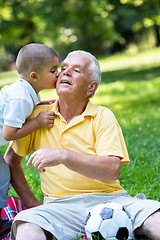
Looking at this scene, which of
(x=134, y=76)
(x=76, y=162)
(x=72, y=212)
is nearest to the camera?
(x=76, y=162)

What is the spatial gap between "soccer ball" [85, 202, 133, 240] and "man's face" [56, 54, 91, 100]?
939 millimetres

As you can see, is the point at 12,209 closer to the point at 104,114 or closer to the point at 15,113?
the point at 15,113

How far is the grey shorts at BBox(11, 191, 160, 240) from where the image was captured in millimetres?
2727

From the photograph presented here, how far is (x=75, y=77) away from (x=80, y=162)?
729 millimetres

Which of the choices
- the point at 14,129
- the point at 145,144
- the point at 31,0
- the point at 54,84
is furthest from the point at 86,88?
the point at 31,0

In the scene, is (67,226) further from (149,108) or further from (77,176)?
(149,108)

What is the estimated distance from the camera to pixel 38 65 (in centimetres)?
314

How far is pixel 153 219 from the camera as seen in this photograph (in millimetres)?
2656

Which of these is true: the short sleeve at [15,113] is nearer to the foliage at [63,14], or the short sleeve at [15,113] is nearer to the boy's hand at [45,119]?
the boy's hand at [45,119]

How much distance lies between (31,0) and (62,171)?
17604mm

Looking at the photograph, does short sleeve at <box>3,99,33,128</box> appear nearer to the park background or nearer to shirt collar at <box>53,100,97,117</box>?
shirt collar at <box>53,100,97,117</box>

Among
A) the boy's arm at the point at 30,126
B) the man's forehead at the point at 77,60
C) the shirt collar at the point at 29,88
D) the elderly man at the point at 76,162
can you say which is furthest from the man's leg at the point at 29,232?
the man's forehead at the point at 77,60

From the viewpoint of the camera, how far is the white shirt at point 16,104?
292 centimetres

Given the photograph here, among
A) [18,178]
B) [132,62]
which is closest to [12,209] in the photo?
[18,178]
